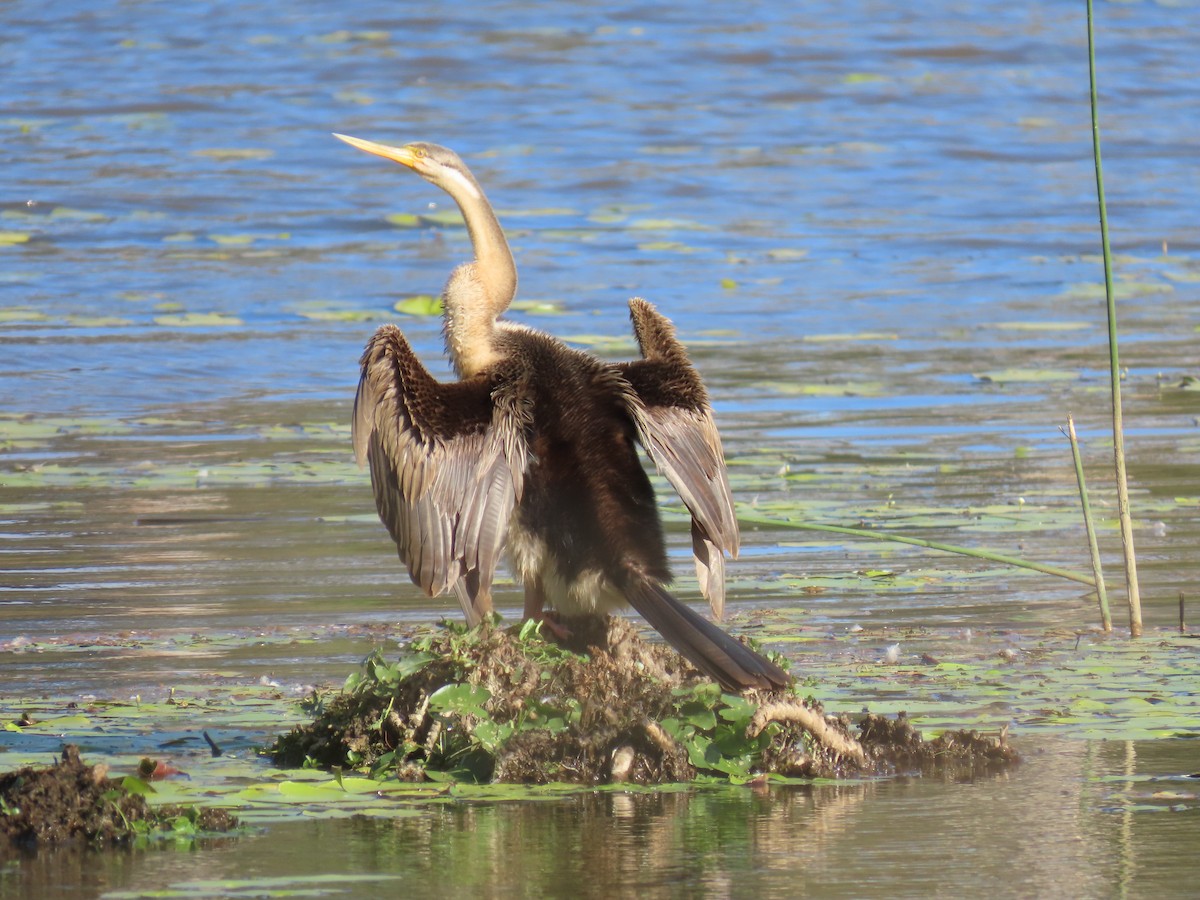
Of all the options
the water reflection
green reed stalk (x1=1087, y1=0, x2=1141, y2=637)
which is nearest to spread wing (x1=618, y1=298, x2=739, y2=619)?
the water reflection

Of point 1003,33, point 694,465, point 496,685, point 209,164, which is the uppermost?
point 1003,33

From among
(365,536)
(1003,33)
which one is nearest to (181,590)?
(365,536)

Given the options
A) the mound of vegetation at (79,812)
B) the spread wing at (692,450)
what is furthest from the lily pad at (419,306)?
the mound of vegetation at (79,812)

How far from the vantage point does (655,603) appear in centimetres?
553

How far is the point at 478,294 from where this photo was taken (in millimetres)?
6410

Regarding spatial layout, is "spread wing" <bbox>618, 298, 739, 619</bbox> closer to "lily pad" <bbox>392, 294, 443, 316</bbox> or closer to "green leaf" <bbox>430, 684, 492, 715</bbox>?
"green leaf" <bbox>430, 684, 492, 715</bbox>

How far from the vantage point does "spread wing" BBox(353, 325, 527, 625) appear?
566 centimetres

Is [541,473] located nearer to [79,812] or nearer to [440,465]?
[440,465]

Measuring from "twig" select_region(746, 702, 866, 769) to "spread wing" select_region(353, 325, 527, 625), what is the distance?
34.3 inches

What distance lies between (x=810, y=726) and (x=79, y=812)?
5.56ft

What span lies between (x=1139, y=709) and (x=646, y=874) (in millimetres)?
2018

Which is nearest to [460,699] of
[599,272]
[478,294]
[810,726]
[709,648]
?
[709,648]

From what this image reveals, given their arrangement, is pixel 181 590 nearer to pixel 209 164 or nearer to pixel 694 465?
pixel 694 465

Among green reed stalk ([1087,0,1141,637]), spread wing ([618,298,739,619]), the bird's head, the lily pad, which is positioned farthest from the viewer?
the lily pad
